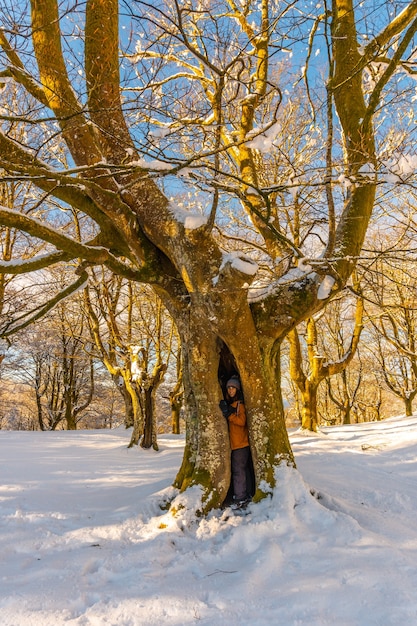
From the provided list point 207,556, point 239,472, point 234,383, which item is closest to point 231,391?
point 234,383

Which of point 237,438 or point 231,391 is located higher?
point 231,391

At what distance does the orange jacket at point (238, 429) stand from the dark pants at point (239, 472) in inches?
3.3

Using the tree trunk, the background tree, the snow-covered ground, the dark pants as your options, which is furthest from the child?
the tree trunk

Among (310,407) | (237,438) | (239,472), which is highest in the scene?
(237,438)

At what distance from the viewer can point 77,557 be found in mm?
2783

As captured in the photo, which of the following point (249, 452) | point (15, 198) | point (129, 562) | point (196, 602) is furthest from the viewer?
point (15, 198)

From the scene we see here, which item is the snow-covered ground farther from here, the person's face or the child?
the person's face

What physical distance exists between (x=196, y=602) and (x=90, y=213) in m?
3.81

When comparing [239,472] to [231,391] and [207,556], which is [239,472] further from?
[207,556]

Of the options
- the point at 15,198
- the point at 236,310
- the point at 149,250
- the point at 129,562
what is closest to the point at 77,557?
the point at 129,562

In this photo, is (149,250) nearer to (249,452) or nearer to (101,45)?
(101,45)

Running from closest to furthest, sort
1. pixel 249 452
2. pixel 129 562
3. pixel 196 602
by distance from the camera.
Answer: pixel 196 602
pixel 129 562
pixel 249 452

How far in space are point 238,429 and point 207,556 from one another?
4.59 ft

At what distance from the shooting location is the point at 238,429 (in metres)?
4.04
